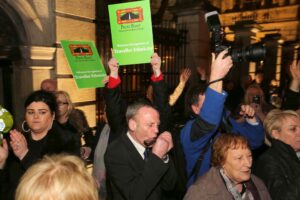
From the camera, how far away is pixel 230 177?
212cm

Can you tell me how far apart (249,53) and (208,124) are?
24.7 inches

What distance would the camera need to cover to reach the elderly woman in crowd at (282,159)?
223 centimetres

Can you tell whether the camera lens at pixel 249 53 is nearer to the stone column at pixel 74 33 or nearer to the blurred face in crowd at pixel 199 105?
the blurred face in crowd at pixel 199 105

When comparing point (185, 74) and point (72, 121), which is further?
point (185, 74)

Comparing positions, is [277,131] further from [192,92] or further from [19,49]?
[19,49]

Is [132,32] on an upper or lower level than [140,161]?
upper

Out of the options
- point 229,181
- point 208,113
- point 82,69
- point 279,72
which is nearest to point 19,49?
point 82,69

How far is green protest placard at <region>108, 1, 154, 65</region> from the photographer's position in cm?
277

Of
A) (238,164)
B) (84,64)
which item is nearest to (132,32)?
(84,64)

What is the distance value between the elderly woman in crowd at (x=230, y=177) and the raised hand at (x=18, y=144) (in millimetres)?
1276

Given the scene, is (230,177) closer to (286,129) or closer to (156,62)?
(286,129)

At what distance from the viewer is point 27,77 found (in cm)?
401

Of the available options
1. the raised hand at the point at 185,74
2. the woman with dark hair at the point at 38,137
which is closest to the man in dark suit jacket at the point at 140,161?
the woman with dark hair at the point at 38,137

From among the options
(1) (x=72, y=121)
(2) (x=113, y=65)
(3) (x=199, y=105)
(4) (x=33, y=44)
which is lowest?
(1) (x=72, y=121)
